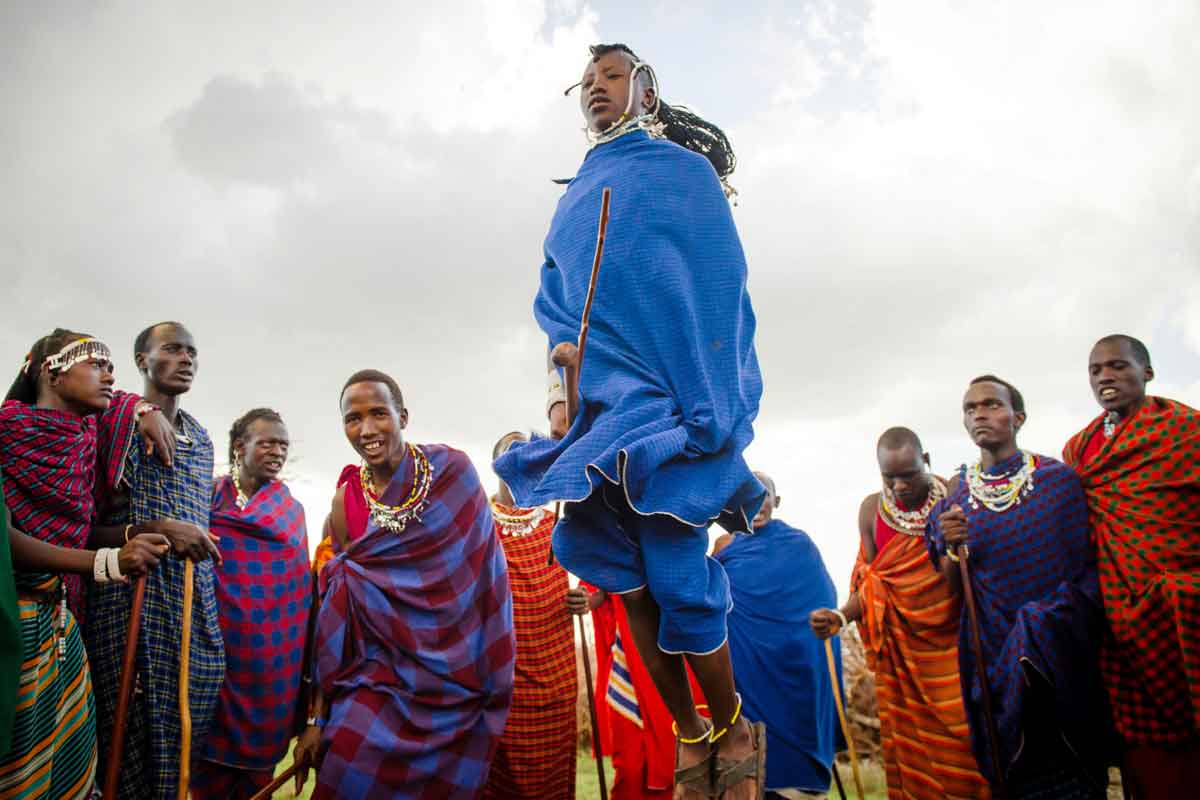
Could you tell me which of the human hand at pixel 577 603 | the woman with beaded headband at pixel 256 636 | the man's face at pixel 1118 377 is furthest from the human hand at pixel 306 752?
the man's face at pixel 1118 377

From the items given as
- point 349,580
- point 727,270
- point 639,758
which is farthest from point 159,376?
point 639,758

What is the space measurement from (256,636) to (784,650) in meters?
4.04

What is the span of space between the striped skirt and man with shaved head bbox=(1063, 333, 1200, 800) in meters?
5.43

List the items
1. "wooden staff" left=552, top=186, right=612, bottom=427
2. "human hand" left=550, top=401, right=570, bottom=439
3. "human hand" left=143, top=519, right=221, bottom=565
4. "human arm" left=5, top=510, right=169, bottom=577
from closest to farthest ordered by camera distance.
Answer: "wooden staff" left=552, top=186, right=612, bottom=427
"human hand" left=550, top=401, right=570, bottom=439
"human arm" left=5, top=510, right=169, bottom=577
"human hand" left=143, top=519, right=221, bottom=565

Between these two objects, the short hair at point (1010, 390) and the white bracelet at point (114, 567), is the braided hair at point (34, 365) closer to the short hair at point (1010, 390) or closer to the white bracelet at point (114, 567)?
the white bracelet at point (114, 567)

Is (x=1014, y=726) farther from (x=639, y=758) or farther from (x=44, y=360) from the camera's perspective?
(x=44, y=360)

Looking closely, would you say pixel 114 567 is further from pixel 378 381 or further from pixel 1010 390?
pixel 1010 390

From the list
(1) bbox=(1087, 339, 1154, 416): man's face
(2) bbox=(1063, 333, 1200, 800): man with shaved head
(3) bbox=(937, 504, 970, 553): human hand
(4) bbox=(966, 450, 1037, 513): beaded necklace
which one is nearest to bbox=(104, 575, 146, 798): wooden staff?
(3) bbox=(937, 504, 970, 553): human hand

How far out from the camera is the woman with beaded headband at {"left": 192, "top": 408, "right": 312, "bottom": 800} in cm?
497

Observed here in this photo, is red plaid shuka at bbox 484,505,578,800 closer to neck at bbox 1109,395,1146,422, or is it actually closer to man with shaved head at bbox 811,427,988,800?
man with shaved head at bbox 811,427,988,800

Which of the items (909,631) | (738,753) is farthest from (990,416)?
(738,753)

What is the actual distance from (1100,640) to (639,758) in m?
3.19

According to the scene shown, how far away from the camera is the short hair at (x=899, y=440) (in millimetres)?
6770

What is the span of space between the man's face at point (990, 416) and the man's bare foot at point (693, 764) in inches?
155
